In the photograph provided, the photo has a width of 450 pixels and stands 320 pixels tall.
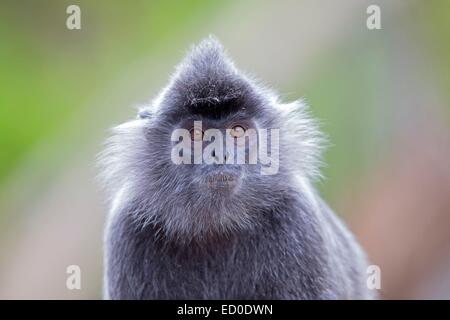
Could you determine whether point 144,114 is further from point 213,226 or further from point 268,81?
point 268,81

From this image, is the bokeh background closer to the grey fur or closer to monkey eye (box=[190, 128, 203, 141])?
the grey fur

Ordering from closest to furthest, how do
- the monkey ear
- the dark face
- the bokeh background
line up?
the dark face
the monkey ear
the bokeh background

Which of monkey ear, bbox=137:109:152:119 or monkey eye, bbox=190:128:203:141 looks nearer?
monkey eye, bbox=190:128:203:141

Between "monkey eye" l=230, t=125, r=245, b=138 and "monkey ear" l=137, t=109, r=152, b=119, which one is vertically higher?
"monkey ear" l=137, t=109, r=152, b=119

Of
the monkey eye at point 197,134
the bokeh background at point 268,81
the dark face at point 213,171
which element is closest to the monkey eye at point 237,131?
the dark face at point 213,171

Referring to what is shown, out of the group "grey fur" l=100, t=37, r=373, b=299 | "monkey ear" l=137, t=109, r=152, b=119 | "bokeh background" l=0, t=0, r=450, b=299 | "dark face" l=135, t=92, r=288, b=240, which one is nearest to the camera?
"dark face" l=135, t=92, r=288, b=240

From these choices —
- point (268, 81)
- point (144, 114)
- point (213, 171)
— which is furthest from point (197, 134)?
point (268, 81)

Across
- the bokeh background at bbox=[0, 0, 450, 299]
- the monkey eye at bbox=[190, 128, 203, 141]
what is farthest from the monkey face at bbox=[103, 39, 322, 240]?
the bokeh background at bbox=[0, 0, 450, 299]
